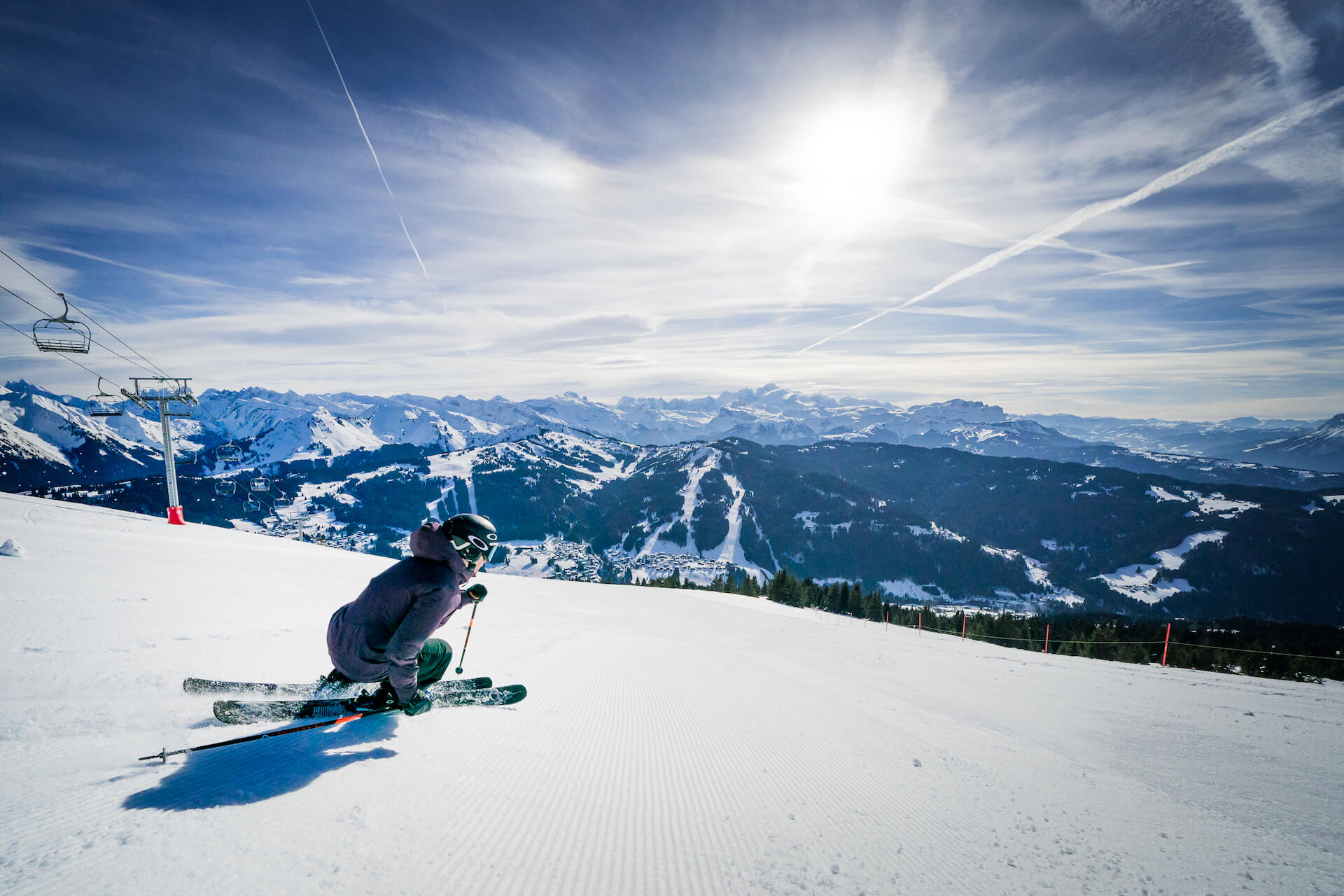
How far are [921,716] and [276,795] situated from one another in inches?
278

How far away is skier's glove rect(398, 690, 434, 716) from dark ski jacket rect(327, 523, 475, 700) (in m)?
0.08

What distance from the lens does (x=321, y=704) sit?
450 cm

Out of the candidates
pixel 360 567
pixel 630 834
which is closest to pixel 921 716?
pixel 630 834

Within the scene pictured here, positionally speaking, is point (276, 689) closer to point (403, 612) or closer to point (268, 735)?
point (268, 735)

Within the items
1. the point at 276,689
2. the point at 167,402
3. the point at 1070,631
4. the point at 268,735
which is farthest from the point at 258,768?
the point at 1070,631

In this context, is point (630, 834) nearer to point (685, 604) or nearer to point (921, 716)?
point (921, 716)

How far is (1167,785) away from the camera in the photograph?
16.6ft

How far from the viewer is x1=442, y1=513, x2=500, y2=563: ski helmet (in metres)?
4.33

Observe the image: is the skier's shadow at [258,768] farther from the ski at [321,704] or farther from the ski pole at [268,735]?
the ski at [321,704]

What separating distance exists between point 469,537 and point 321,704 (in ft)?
6.82

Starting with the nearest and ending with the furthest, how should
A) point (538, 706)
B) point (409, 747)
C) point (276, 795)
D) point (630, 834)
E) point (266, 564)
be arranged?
1. point (276, 795)
2. point (630, 834)
3. point (409, 747)
4. point (538, 706)
5. point (266, 564)

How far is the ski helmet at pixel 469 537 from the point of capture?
433cm

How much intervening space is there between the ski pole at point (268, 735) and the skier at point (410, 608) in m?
0.15

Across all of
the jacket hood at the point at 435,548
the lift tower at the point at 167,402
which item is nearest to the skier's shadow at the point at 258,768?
the jacket hood at the point at 435,548
